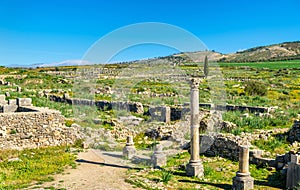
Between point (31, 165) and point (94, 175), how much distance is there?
2.28m

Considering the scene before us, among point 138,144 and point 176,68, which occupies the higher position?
point 176,68

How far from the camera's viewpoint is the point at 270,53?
131 m

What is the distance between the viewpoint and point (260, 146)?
14.1 m

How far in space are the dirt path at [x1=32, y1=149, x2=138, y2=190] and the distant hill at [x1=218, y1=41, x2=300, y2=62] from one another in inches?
4503

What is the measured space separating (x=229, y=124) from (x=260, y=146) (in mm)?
3016

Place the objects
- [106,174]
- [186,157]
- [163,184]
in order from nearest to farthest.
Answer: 1. [163,184]
2. [106,174]
3. [186,157]

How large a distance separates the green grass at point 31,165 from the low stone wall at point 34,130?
25.2 inches

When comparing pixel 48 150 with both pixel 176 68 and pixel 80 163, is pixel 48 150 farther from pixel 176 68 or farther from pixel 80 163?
pixel 176 68

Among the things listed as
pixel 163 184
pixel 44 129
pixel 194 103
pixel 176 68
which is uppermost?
pixel 176 68

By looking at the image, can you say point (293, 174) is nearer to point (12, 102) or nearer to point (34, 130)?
point (34, 130)

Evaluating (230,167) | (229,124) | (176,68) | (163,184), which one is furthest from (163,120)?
(176,68)

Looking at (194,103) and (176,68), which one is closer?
(194,103)

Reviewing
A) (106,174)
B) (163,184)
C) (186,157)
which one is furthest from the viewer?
(186,157)

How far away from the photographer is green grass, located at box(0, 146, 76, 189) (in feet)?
33.8
